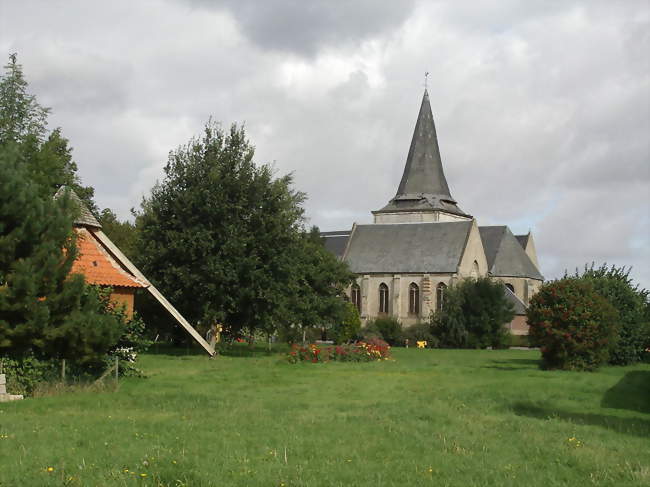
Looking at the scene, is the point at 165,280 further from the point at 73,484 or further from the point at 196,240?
the point at 73,484

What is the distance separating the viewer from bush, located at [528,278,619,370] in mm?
28516

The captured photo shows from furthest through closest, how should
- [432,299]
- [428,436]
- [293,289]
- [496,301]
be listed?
1. [432,299]
2. [496,301]
3. [293,289]
4. [428,436]

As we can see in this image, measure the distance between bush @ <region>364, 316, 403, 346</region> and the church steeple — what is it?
88.2ft

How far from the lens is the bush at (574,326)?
28.5 meters

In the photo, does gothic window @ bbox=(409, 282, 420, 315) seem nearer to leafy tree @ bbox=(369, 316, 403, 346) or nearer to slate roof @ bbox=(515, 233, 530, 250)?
leafy tree @ bbox=(369, 316, 403, 346)

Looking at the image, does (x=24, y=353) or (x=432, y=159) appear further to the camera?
(x=432, y=159)

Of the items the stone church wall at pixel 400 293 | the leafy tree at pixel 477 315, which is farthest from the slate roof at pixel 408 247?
the leafy tree at pixel 477 315

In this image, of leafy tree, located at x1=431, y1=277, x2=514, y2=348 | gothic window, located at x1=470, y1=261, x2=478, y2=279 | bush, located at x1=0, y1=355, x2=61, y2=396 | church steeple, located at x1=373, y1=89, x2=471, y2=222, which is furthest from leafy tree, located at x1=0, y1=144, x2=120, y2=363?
church steeple, located at x1=373, y1=89, x2=471, y2=222

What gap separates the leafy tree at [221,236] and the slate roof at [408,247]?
45630mm

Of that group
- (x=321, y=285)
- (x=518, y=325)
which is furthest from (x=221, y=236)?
(x=518, y=325)

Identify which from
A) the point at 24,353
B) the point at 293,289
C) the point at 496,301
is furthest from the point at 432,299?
the point at 24,353

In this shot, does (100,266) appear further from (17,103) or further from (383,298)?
(383,298)

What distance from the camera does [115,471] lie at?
9281mm

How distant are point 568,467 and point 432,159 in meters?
89.4
